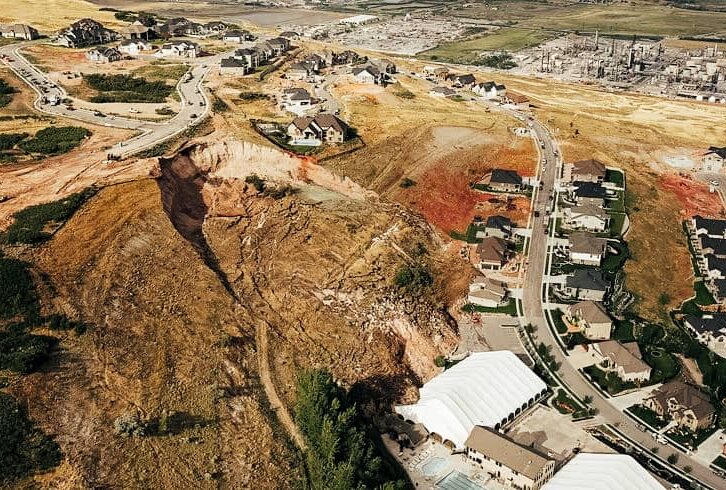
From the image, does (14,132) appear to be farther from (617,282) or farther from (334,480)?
(617,282)

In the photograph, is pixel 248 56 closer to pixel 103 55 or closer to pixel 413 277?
pixel 103 55

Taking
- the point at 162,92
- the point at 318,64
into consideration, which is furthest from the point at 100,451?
the point at 318,64

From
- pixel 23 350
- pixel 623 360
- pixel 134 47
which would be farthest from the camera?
pixel 134 47

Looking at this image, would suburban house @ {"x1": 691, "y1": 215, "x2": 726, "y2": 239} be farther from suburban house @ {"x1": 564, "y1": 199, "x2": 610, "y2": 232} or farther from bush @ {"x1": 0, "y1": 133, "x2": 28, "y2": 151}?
bush @ {"x1": 0, "y1": 133, "x2": 28, "y2": 151}

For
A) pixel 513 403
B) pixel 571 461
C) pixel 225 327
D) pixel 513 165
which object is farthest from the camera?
pixel 513 165

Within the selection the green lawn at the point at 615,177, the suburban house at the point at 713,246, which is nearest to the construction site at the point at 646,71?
the green lawn at the point at 615,177

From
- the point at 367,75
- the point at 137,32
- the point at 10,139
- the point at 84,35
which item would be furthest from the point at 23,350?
the point at 137,32

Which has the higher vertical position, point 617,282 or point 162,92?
point 162,92
